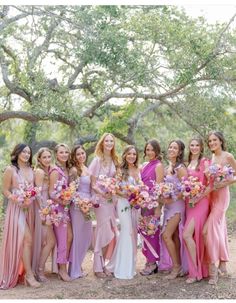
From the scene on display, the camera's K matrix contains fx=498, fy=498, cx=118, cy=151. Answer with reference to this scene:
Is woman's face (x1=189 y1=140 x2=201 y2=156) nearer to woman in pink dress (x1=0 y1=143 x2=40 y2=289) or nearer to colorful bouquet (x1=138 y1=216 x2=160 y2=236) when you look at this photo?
colorful bouquet (x1=138 y1=216 x2=160 y2=236)

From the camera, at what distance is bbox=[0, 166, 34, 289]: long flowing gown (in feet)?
20.7

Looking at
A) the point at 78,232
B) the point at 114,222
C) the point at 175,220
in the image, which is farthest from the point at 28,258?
the point at 175,220

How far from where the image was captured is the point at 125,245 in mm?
6789

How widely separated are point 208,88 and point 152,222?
364 cm

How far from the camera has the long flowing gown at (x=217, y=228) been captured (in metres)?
6.45

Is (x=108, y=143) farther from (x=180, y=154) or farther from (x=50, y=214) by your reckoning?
(x=50, y=214)

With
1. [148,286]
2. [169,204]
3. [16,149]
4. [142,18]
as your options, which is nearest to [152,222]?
[169,204]

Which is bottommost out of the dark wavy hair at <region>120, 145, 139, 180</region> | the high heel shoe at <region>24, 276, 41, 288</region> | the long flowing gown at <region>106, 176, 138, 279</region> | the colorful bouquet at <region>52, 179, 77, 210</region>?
the high heel shoe at <region>24, 276, 41, 288</region>

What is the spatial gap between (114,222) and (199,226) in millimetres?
1192

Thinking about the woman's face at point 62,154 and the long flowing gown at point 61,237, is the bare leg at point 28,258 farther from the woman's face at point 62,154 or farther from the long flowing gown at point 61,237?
the woman's face at point 62,154

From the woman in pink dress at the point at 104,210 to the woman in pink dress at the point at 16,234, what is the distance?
0.91 m

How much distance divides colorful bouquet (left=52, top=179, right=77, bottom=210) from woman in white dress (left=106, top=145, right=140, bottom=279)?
0.69 metres

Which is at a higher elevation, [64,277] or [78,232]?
[78,232]

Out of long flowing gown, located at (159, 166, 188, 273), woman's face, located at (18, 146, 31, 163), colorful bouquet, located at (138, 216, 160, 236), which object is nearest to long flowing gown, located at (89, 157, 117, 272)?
colorful bouquet, located at (138, 216, 160, 236)
